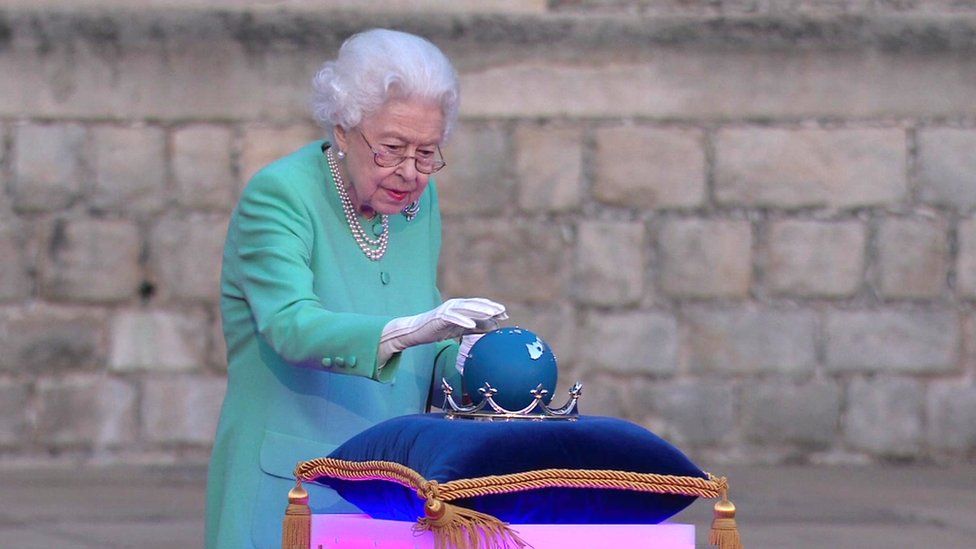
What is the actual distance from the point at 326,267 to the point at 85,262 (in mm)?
4629

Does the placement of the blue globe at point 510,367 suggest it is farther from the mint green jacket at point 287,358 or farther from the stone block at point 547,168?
the stone block at point 547,168

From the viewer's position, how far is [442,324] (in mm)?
3168

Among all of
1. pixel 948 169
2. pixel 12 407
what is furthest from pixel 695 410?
pixel 12 407

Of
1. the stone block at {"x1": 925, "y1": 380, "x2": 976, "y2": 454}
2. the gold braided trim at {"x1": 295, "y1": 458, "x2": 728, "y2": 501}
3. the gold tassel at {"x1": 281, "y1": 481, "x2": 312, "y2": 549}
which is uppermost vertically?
the gold braided trim at {"x1": 295, "y1": 458, "x2": 728, "y2": 501}

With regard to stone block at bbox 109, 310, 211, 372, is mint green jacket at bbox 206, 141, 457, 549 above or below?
above

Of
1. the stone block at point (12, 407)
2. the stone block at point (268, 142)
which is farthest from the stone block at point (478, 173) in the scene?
the stone block at point (12, 407)

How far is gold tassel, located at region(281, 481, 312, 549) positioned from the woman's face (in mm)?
A: 675

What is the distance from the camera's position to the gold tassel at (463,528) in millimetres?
2941

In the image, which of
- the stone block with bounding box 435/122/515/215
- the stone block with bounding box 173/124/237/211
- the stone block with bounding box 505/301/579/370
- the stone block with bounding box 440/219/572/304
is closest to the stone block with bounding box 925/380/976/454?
the stone block with bounding box 505/301/579/370

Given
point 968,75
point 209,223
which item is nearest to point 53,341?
point 209,223

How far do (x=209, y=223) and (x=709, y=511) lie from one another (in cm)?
264

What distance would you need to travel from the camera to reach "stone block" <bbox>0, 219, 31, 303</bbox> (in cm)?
795

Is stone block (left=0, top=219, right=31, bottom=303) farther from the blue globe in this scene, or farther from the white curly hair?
the blue globe

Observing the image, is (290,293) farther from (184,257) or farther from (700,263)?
(700,263)
